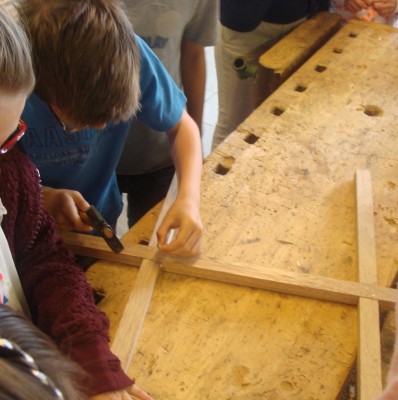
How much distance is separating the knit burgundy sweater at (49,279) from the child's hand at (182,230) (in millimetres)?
179

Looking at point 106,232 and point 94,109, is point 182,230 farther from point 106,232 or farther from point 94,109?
point 94,109

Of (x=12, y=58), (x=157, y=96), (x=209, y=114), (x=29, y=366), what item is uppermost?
(x=12, y=58)

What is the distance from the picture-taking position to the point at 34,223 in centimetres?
81

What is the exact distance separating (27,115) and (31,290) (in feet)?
1.08

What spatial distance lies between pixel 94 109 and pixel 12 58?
0.68ft

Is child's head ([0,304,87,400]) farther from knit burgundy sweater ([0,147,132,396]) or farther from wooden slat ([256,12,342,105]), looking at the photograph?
wooden slat ([256,12,342,105])

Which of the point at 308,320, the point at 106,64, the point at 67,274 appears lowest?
the point at 308,320

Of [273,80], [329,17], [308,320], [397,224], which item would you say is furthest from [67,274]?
[329,17]

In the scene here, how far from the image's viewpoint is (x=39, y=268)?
81 cm

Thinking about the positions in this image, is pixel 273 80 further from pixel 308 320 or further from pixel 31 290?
pixel 31 290

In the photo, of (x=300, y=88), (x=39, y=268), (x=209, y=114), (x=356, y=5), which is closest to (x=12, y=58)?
(x=39, y=268)

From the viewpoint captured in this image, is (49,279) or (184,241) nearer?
(49,279)

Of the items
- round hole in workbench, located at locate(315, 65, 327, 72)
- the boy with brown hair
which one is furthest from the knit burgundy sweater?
round hole in workbench, located at locate(315, 65, 327, 72)

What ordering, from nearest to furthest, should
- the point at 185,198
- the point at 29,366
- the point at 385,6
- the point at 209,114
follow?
the point at 29,366 → the point at 185,198 → the point at 385,6 → the point at 209,114
